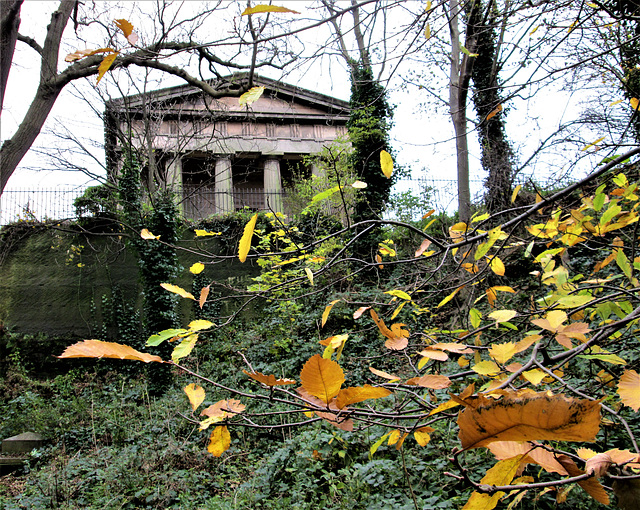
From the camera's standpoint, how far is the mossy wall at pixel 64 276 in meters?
8.60

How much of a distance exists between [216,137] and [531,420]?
9501mm

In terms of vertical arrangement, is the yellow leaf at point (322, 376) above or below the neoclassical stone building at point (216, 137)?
below

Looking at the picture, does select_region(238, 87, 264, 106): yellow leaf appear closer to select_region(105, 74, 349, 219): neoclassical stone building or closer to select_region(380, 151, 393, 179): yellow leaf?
select_region(380, 151, 393, 179): yellow leaf

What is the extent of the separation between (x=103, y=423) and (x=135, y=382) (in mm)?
1732

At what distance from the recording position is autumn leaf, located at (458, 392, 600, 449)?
330 mm

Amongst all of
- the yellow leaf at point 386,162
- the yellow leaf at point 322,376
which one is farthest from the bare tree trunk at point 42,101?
the yellow leaf at point 322,376

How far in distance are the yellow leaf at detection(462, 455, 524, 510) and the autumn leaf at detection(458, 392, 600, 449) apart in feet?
0.56

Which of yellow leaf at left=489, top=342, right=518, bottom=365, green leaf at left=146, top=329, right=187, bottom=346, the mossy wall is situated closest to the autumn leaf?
yellow leaf at left=489, top=342, right=518, bottom=365

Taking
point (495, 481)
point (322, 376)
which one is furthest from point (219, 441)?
point (495, 481)

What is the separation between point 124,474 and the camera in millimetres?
3729

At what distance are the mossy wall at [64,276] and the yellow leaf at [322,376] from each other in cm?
858

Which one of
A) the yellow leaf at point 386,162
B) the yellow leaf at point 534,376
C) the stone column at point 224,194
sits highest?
the stone column at point 224,194

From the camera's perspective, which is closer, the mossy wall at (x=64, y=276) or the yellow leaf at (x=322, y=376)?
the yellow leaf at (x=322, y=376)

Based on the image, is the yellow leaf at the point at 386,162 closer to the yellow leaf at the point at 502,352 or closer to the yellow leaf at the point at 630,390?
the yellow leaf at the point at 502,352
